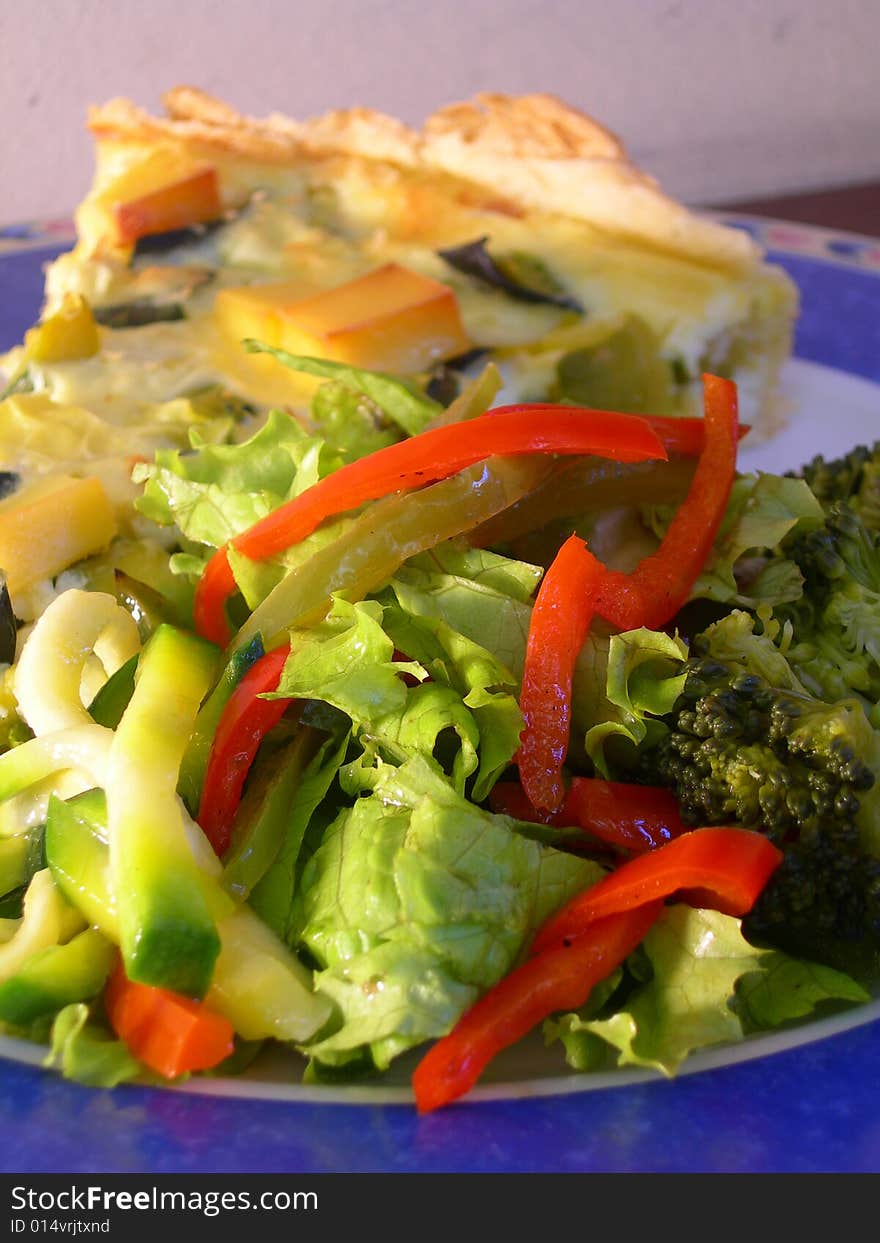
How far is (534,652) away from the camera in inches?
72.0

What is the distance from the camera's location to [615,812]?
179 centimetres

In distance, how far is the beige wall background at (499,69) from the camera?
5520 millimetres


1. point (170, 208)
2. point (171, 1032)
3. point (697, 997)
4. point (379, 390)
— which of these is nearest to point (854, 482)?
point (379, 390)

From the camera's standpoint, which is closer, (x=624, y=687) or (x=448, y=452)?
(x=624, y=687)

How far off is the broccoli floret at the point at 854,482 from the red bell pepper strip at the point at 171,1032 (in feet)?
5.29

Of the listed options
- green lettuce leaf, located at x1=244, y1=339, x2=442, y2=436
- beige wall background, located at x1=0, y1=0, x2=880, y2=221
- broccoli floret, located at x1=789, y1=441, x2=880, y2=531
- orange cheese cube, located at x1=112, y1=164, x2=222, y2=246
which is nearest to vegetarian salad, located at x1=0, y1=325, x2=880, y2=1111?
green lettuce leaf, located at x1=244, y1=339, x2=442, y2=436

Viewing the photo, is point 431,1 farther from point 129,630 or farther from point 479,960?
point 479,960

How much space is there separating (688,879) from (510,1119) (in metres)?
0.38

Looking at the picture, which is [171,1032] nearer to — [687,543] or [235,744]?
[235,744]

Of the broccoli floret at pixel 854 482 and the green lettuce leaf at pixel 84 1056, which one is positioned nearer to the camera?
the green lettuce leaf at pixel 84 1056

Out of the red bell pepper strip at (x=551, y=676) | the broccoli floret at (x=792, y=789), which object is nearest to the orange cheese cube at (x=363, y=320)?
the red bell pepper strip at (x=551, y=676)

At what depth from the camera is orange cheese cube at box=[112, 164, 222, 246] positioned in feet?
10.9

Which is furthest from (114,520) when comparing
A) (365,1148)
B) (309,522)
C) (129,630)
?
(365,1148)

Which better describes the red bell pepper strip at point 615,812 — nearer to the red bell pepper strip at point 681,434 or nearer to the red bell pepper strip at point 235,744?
the red bell pepper strip at point 235,744
